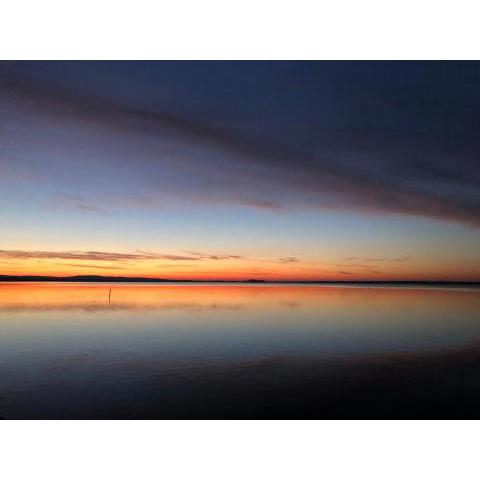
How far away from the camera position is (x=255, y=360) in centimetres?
314

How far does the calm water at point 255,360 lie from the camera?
2.67m

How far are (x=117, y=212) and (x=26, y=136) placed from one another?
0.65 meters

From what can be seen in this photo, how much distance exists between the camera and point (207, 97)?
9.34 feet
